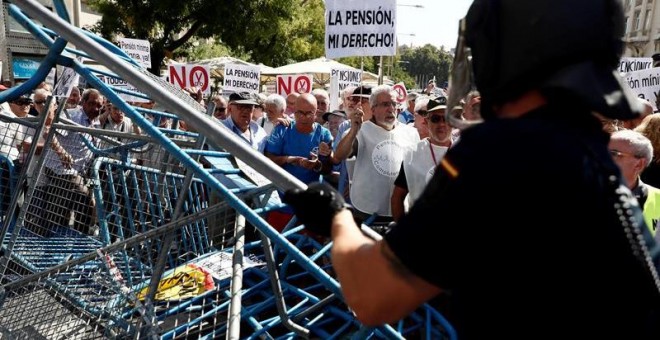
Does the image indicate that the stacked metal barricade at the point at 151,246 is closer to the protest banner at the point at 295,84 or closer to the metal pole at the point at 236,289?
the metal pole at the point at 236,289

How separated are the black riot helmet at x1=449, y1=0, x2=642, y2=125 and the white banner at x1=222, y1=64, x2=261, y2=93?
30.6 ft

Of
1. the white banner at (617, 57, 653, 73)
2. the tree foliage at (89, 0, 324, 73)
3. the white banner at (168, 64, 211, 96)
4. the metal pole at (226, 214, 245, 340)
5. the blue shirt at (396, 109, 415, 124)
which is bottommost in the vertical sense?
the blue shirt at (396, 109, 415, 124)

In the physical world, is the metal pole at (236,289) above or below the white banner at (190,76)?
below

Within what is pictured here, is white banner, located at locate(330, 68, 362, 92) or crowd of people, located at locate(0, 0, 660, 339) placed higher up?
crowd of people, located at locate(0, 0, 660, 339)

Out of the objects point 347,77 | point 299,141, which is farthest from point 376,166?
point 347,77

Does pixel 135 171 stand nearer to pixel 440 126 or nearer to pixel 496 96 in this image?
pixel 440 126

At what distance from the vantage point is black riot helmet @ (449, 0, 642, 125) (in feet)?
3.91

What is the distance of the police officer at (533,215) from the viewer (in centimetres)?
112

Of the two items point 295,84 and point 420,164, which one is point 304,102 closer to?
point 420,164

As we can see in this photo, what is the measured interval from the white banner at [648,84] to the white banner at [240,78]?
5.84 meters

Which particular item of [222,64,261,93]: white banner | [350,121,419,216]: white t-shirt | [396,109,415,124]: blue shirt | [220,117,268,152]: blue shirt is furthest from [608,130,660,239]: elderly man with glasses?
[222,64,261,93]: white banner

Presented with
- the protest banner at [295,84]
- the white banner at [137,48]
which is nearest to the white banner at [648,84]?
the protest banner at [295,84]

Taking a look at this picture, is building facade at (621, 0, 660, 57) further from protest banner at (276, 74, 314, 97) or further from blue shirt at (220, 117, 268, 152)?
blue shirt at (220, 117, 268, 152)

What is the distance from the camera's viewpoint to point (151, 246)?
279 cm
